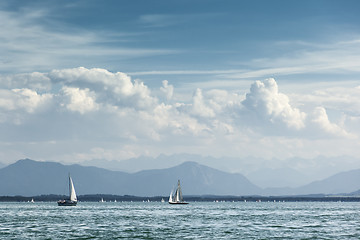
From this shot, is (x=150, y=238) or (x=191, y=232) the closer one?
(x=150, y=238)

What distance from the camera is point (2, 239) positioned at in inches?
3568

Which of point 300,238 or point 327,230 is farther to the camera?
point 327,230

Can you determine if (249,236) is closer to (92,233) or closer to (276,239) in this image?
(276,239)

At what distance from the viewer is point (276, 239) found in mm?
92938

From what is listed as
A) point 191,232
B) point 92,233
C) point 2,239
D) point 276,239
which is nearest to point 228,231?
point 191,232

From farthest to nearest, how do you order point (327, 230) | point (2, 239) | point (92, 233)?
point (327, 230), point (92, 233), point (2, 239)

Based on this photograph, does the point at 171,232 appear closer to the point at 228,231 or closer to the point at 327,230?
the point at 228,231

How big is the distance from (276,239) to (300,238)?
4.94 m

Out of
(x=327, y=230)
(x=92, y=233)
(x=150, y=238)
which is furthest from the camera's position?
(x=327, y=230)

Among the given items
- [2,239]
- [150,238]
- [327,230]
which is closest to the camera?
[2,239]

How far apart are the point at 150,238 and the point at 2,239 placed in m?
24.0

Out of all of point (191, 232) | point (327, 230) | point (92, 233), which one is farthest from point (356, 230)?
point (92, 233)

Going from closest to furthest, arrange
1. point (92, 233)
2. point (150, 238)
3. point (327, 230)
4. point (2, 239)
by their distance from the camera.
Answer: point (2, 239) → point (150, 238) → point (92, 233) → point (327, 230)

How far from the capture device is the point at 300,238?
95188 millimetres
